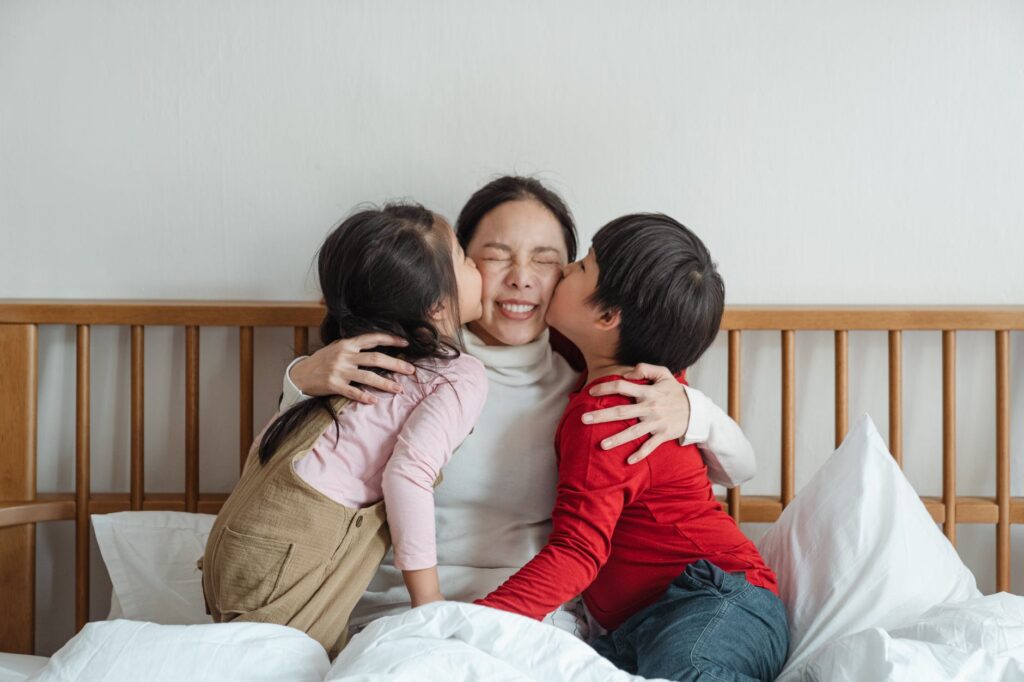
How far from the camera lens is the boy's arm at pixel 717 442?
1.07 meters

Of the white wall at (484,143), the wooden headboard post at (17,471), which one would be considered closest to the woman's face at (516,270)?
the white wall at (484,143)


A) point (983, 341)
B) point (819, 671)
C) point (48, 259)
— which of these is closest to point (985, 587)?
point (983, 341)

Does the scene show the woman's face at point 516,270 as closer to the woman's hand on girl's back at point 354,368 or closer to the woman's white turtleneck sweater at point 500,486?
the woman's white turtleneck sweater at point 500,486

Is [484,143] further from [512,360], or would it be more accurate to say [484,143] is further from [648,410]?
[648,410]

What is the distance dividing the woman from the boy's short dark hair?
4 cm

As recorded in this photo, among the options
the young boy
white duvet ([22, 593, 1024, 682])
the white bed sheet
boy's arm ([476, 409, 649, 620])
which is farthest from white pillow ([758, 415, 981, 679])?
the white bed sheet

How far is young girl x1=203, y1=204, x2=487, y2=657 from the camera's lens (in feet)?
3.16

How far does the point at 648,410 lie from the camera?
1.02m

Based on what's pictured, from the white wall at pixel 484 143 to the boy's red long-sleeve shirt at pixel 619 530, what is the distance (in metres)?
0.39

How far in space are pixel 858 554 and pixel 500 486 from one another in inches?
18.3

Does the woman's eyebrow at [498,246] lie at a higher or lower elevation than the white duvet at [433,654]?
higher

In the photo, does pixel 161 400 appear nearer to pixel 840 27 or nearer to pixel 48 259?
pixel 48 259

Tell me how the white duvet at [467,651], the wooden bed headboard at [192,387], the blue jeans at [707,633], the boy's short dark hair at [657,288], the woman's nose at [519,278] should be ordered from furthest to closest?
1. the wooden bed headboard at [192,387]
2. the woman's nose at [519,278]
3. the boy's short dark hair at [657,288]
4. the blue jeans at [707,633]
5. the white duvet at [467,651]

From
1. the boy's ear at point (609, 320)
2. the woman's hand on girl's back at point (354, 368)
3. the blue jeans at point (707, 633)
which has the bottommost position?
the blue jeans at point (707, 633)
